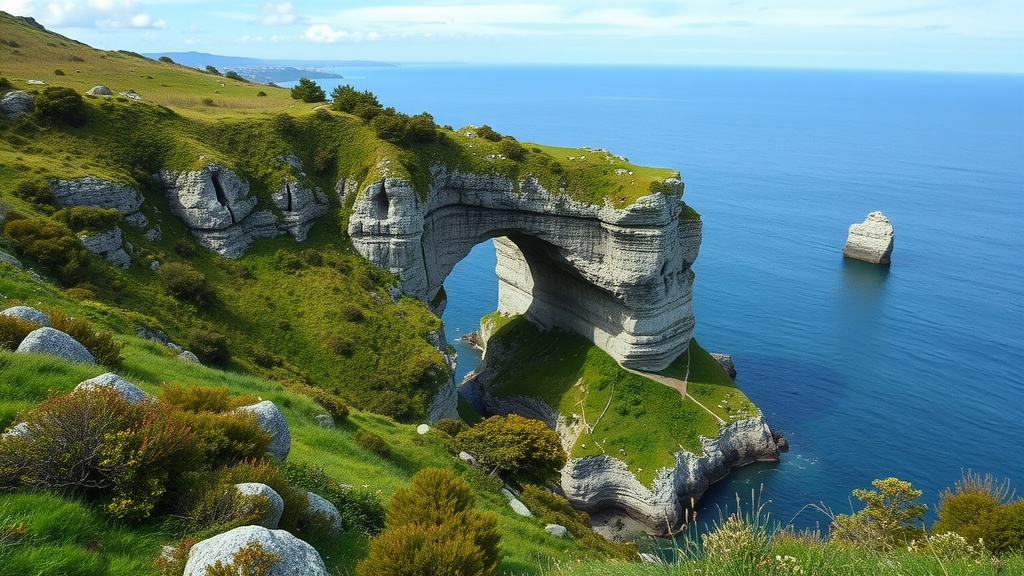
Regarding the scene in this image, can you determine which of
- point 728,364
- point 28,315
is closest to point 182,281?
point 28,315

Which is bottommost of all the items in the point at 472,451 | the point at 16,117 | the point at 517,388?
the point at 517,388

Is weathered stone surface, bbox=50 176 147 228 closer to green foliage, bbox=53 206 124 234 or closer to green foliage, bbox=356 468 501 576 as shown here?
green foliage, bbox=53 206 124 234

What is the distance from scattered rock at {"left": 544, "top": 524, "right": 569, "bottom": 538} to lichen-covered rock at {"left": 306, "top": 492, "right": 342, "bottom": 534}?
11741mm

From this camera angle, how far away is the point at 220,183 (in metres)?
42.2

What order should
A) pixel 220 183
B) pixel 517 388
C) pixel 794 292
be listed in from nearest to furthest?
1. pixel 220 183
2. pixel 517 388
3. pixel 794 292

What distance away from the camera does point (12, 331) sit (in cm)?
1527

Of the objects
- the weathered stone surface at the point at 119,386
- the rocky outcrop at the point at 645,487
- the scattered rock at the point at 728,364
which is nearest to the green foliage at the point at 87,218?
the weathered stone surface at the point at 119,386

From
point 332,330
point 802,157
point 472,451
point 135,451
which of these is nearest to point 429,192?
point 332,330

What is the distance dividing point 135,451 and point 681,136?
204 metres

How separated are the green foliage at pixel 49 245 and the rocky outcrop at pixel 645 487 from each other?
32.4 m

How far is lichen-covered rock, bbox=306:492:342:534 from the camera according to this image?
12422 millimetres

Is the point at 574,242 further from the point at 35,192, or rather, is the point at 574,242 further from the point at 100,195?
the point at 35,192

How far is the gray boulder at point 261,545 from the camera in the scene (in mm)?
8617

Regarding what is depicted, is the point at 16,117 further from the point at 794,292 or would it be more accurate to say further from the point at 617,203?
the point at 794,292
